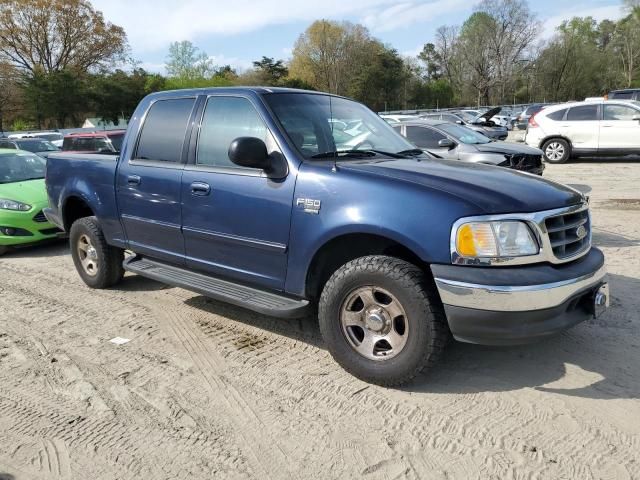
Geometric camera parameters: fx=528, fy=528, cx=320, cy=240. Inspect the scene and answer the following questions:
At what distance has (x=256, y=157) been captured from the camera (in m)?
3.55

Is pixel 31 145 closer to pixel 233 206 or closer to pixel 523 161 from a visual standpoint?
pixel 523 161

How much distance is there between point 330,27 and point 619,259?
248 feet

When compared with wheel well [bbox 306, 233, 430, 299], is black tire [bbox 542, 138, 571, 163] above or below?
above

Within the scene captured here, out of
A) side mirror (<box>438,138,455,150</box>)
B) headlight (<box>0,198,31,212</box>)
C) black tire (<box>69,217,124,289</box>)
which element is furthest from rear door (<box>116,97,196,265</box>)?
side mirror (<box>438,138,455,150</box>)

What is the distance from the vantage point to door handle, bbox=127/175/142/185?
4.66m

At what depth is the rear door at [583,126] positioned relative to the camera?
588 inches

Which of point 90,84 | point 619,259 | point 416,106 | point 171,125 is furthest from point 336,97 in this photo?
point 416,106

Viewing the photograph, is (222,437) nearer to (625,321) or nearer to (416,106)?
(625,321)

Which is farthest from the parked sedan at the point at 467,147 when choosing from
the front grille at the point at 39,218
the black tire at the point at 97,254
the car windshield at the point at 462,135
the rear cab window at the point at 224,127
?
the front grille at the point at 39,218

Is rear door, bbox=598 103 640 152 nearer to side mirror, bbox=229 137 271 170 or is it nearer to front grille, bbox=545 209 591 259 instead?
front grille, bbox=545 209 591 259

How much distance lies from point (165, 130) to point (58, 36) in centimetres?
6116

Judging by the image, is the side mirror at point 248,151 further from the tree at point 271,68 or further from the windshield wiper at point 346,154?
the tree at point 271,68

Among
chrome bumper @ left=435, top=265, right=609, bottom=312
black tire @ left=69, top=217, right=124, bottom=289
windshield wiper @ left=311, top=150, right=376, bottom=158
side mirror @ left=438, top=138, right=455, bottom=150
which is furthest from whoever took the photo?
side mirror @ left=438, top=138, right=455, bottom=150

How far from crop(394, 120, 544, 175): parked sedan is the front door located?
5.26 meters
